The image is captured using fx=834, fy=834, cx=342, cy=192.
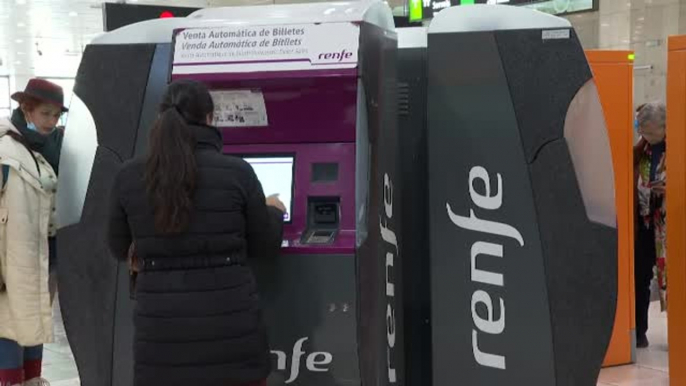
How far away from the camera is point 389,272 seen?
300 centimetres

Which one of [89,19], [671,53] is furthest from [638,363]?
[89,19]

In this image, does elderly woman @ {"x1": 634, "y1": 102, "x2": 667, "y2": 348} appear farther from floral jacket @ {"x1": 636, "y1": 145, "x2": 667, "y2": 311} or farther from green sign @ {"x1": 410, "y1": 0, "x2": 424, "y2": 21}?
green sign @ {"x1": 410, "y1": 0, "x2": 424, "y2": 21}

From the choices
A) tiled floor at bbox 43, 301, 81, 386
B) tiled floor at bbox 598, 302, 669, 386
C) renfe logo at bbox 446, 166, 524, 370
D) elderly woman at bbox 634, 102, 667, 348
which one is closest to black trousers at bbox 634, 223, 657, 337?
elderly woman at bbox 634, 102, 667, 348

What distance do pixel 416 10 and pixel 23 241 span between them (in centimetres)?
485

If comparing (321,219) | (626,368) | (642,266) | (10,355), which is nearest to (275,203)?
(321,219)

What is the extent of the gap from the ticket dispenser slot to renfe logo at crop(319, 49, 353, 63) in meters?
0.46

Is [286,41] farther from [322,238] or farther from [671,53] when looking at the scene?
[671,53]

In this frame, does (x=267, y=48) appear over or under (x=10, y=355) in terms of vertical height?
over

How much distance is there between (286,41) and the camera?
2.69m

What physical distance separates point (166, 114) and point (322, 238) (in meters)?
0.67

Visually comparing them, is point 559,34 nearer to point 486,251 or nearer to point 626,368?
point 486,251

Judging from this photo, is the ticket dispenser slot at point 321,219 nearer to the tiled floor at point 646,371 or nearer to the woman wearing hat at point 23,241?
the woman wearing hat at point 23,241

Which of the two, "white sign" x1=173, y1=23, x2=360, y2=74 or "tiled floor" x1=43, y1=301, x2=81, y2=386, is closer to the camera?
"white sign" x1=173, y1=23, x2=360, y2=74

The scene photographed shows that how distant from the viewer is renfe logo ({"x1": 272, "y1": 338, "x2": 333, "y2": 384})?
106 inches
